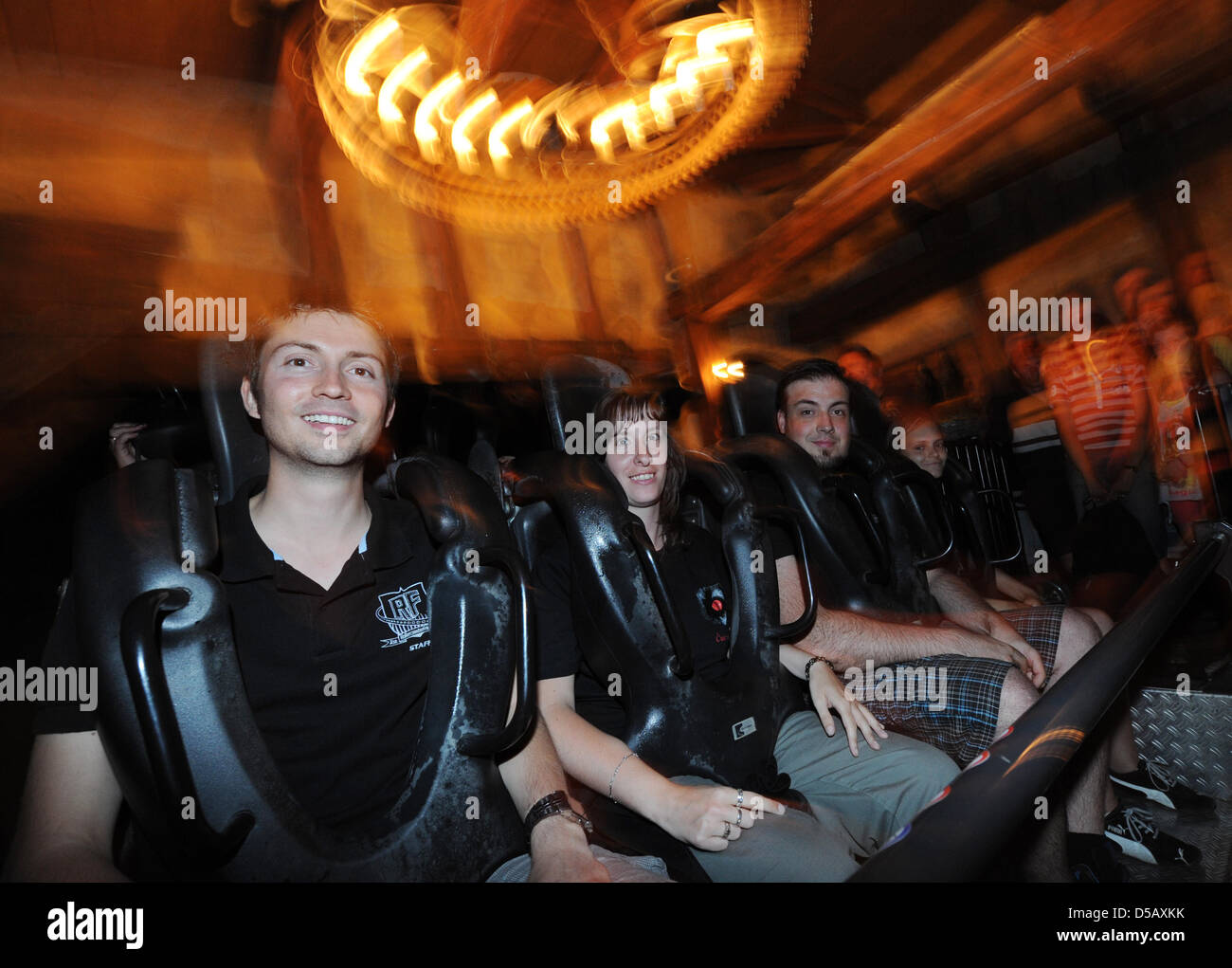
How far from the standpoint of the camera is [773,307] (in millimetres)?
3930

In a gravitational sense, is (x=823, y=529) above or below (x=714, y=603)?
above

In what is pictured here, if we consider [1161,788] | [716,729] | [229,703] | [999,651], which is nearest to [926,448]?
[999,651]

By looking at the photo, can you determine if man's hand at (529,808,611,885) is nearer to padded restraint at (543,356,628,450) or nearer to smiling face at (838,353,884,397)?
padded restraint at (543,356,628,450)

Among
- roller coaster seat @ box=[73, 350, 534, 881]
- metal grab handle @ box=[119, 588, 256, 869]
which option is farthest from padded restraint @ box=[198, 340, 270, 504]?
metal grab handle @ box=[119, 588, 256, 869]

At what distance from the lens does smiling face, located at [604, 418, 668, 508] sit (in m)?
1.37

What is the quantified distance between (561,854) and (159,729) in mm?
477

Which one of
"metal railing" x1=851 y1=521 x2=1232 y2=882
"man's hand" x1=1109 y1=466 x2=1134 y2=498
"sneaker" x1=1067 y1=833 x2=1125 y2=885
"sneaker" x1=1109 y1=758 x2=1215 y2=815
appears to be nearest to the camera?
"metal railing" x1=851 y1=521 x2=1232 y2=882

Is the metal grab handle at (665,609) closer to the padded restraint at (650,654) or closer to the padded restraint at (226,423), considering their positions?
the padded restraint at (650,654)

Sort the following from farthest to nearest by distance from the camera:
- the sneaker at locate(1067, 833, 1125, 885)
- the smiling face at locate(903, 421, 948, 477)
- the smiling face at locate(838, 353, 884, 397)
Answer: the smiling face at locate(838, 353, 884, 397), the smiling face at locate(903, 421, 948, 477), the sneaker at locate(1067, 833, 1125, 885)

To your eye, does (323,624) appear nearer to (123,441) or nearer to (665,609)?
(665,609)

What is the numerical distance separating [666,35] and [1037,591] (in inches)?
83.3

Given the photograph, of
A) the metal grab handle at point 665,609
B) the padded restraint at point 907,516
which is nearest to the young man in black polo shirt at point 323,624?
the metal grab handle at point 665,609

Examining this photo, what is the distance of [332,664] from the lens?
93 centimetres
